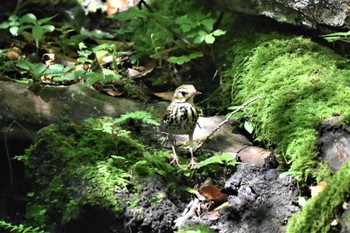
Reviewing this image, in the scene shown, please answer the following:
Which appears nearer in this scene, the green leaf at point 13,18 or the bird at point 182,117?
the bird at point 182,117

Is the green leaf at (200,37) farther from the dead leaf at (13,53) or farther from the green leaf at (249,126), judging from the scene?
the dead leaf at (13,53)

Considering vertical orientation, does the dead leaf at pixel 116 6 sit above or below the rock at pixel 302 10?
below

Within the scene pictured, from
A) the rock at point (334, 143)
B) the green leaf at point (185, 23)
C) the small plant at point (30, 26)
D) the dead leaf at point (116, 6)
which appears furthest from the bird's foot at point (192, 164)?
the dead leaf at point (116, 6)

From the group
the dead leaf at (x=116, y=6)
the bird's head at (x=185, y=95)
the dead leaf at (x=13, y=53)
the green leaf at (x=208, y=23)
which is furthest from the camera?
the dead leaf at (x=116, y=6)

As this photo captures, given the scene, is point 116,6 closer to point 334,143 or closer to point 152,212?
point 152,212

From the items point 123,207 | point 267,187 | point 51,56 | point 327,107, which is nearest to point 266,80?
point 327,107

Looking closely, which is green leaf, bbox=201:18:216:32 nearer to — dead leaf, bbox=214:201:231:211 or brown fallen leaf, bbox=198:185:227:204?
brown fallen leaf, bbox=198:185:227:204

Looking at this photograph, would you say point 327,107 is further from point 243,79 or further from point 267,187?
point 243,79
